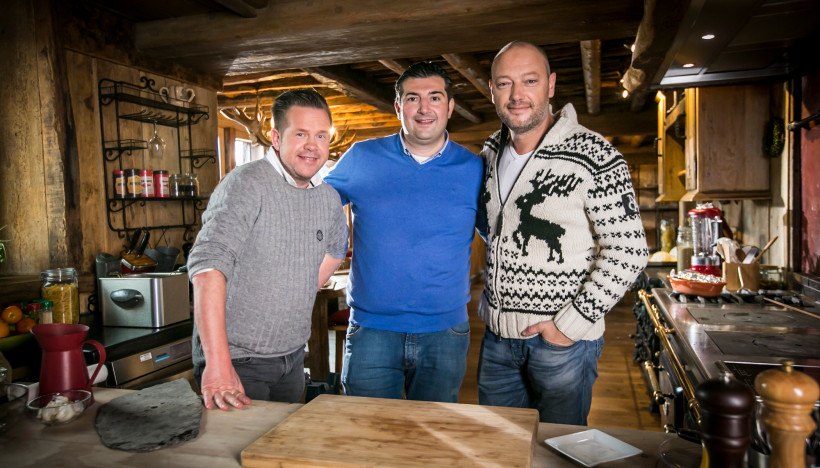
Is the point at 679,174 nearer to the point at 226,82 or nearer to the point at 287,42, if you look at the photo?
the point at 287,42

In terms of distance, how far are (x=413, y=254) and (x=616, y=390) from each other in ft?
10.2

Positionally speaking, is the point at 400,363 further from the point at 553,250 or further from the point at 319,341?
the point at 319,341

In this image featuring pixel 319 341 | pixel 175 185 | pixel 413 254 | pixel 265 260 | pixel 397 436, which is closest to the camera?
pixel 397 436

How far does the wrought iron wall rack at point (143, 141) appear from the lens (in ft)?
10.4

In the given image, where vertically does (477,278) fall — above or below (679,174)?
below

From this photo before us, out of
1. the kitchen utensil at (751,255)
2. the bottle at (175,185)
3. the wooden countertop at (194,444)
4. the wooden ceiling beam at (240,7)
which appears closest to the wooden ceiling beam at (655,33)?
the kitchen utensil at (751,255)

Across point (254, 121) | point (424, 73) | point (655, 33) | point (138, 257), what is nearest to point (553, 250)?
point (424, 73)

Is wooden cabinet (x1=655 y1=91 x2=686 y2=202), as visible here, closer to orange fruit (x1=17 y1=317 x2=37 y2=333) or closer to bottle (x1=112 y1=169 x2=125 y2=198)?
bottle (x1=112 y1=169 x2=125 y2=198)

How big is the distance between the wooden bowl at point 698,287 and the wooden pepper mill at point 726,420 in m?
2.64

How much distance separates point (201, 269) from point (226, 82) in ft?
14.2

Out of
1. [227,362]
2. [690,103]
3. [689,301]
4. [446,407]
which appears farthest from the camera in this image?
[690,103]

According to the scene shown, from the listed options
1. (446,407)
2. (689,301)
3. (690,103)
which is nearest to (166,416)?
(446,407)

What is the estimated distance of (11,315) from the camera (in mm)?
2523

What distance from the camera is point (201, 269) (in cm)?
158
